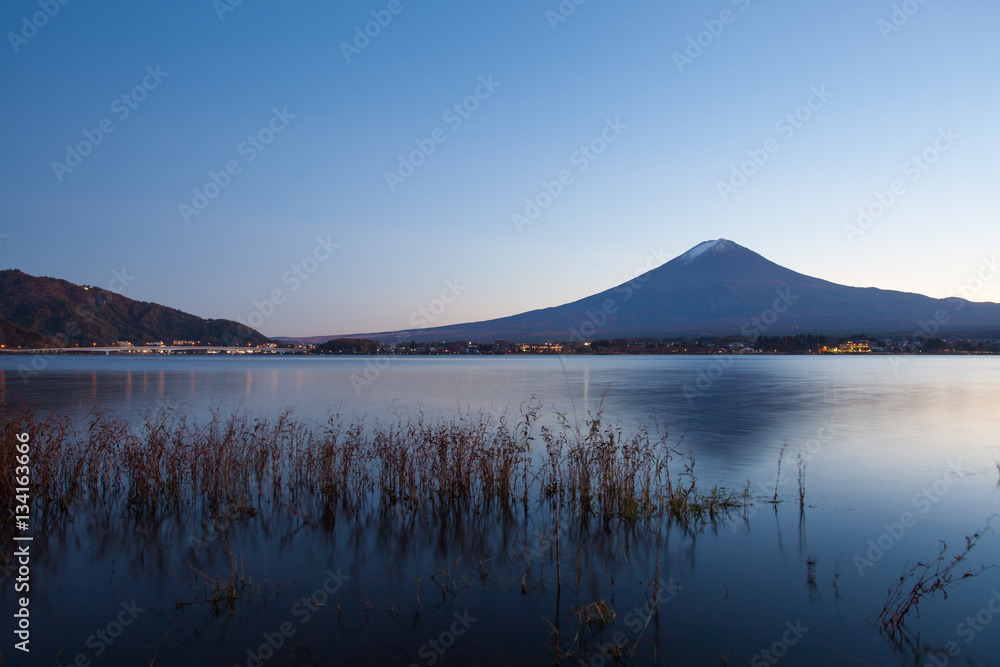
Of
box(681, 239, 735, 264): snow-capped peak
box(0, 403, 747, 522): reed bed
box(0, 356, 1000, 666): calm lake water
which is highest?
box(681, 239, 735, 264): snow-capped peak

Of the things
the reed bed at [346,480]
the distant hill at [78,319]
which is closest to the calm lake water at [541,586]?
the reed bed at [346,480]

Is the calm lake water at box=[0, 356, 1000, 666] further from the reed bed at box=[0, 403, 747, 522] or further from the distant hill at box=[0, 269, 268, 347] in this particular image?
the distant hill at box=[0, 269, 268, 347]

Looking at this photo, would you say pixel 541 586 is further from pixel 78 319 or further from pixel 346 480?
pixel 78 319

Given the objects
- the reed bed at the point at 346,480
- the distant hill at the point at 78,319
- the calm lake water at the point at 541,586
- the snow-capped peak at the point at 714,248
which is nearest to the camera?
the calm lake water at the point at 541,586

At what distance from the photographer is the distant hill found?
101875mm

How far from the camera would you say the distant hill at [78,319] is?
101875 mm

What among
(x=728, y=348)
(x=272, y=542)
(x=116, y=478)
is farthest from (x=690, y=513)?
(x=728, y=348)

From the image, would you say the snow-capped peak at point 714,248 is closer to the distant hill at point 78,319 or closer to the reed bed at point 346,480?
the distant hill at point 78,319

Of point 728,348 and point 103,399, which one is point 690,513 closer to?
point 103,399

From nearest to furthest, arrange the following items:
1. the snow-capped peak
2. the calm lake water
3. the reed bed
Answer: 1. the calm lake water
2. the reed bed
3. the snow-capped peak

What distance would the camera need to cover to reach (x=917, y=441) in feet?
45.8

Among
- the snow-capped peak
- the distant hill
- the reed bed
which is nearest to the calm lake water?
the reed bed

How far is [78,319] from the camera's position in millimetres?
111188

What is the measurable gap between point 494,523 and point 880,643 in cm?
398
